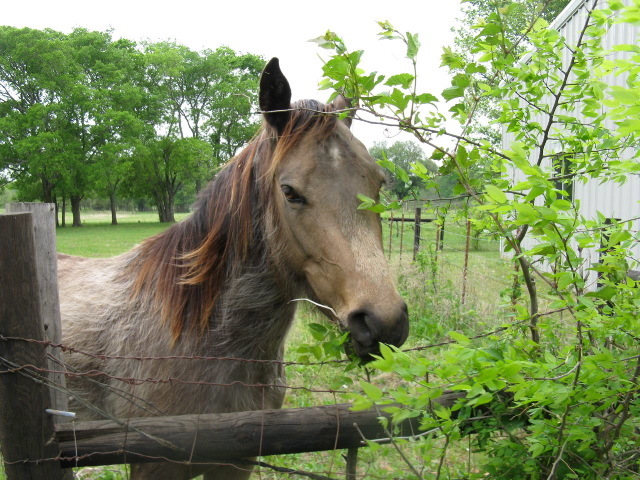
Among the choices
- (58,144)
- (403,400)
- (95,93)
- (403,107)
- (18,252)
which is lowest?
(403,400)

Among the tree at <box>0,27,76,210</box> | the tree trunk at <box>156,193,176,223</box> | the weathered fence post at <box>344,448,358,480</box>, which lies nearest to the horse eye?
the weathered fence post at <box>344,448,358,480</box>

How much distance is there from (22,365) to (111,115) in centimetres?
3847

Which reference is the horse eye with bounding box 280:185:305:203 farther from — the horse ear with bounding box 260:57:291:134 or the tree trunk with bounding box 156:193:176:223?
the tree trunk with bounding box 156:193:176:223

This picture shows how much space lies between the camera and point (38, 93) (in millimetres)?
35281

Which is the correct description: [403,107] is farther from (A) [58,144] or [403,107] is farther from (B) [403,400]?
(A) [58,144]

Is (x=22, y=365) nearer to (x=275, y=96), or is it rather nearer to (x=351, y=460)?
(x=351, y=460)

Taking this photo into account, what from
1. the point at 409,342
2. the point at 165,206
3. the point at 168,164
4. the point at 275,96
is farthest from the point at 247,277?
the point at 165,206

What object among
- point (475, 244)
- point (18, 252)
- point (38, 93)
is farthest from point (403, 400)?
point (38, 93)

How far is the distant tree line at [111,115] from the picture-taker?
33.7m

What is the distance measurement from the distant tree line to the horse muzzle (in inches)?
1109

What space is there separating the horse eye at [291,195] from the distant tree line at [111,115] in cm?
2764

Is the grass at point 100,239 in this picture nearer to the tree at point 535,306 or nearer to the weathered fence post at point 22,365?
the weathered fence post at point 22,365

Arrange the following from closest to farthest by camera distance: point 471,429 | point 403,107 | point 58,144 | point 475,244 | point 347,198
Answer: point 403,107 → point 471,429 → point 347,198 → point 475,244 → point 58,144

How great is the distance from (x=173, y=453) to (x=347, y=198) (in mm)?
1290
